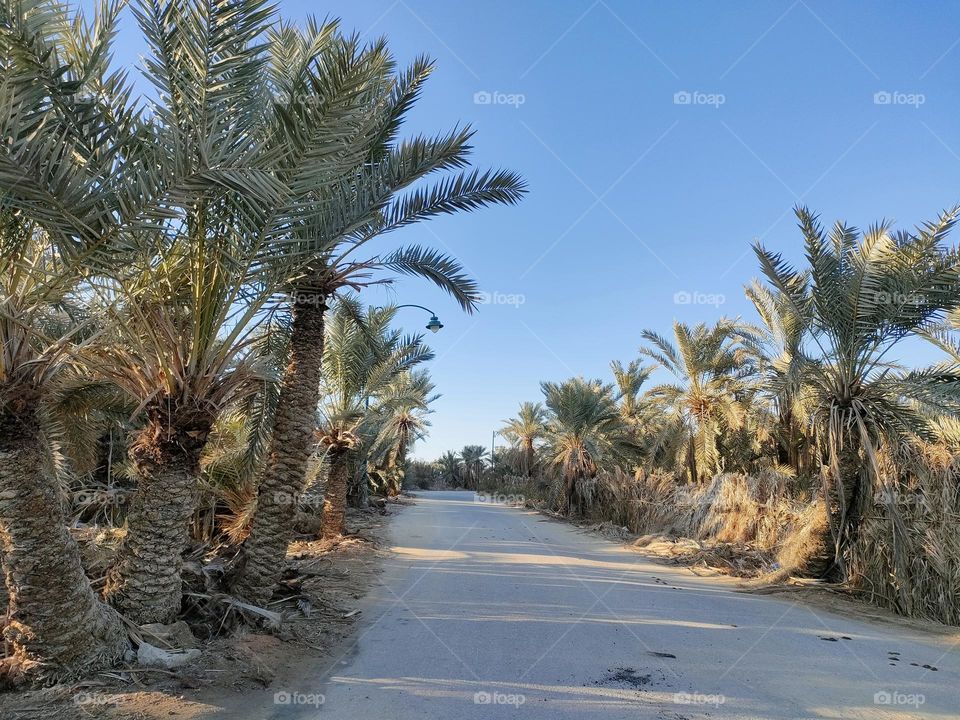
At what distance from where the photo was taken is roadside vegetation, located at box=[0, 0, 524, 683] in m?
4.18

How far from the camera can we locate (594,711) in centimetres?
407

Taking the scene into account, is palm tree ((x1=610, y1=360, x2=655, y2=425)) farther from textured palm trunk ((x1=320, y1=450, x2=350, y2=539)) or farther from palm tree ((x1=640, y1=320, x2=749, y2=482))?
textured palm trunk ((x1=320, y1=450, x2=350, y2=539))

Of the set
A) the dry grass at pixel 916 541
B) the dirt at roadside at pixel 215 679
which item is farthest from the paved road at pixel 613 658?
the dry grass at pixel 916 541

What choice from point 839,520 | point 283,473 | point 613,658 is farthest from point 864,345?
point 283,473

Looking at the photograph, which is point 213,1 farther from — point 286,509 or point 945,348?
point 945,348

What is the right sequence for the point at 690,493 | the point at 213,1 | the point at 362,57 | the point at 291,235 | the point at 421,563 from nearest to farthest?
the point at 213,1
the point at 362,57
the point at 291,235
the point at 421,563
the point at 690,493

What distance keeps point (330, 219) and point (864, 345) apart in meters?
8.39

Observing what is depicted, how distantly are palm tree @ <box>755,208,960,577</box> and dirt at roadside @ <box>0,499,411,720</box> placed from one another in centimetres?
754

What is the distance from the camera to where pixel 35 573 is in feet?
13.7

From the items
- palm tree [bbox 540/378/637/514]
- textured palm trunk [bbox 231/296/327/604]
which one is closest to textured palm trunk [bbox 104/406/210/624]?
textured palm trunk [bbox 231/296/327/604]

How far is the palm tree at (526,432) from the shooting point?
38312 mm

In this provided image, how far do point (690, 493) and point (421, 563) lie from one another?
Answer: 28.4 ft

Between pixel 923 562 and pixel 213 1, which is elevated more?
pixel 213 1

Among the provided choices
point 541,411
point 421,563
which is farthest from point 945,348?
point 541,411
